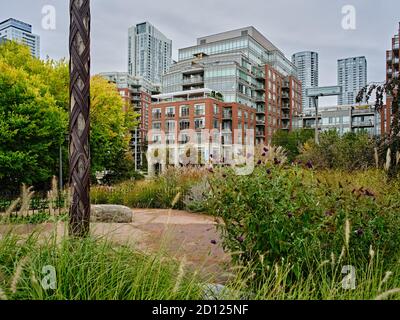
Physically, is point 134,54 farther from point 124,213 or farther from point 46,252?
point 46,252

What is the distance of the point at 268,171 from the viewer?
2.63 meters

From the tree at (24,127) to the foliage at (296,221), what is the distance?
973cm

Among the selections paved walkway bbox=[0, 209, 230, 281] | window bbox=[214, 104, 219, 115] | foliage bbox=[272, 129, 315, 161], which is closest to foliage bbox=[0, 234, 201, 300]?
paved walkway bbox=[0, 209, 230, 281]

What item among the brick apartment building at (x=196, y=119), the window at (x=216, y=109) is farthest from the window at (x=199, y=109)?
the window at (x=216, y=109)

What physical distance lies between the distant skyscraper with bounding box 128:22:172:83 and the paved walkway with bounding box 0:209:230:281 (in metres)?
1.86

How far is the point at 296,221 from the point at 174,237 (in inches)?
52.6

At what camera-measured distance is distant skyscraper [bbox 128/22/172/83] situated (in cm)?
428

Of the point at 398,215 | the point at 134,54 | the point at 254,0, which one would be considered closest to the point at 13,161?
the point at 134,54

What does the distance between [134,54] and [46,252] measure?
3194 millimetres

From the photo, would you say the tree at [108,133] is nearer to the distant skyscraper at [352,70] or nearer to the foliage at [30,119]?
the foliage at [30,119]

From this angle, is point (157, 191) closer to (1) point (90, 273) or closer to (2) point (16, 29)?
(2) point (16, 29)

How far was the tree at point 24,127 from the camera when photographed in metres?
10.7

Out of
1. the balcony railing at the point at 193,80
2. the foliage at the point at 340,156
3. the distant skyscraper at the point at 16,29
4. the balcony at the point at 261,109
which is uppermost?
the balcony railing at the point at 193,80

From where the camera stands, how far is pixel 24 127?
11156 millimetres
